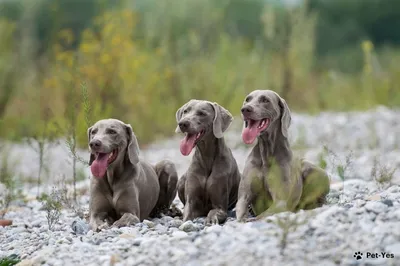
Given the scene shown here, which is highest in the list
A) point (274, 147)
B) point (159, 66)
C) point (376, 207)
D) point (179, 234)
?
point (159, 66)

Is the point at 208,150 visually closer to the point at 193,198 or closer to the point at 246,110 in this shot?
the point at 193,198

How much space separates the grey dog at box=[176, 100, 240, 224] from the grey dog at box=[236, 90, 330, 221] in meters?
0.29

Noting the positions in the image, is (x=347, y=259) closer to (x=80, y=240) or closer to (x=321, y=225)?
(x=321, y=225)

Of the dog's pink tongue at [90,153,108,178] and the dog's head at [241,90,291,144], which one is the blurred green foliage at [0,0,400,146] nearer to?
the dog's pink tongue at [90,153,108,178]

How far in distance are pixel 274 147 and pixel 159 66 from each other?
9.08 metres

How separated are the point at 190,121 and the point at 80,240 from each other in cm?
140

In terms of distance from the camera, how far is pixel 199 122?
654 cm

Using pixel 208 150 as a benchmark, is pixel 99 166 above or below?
below

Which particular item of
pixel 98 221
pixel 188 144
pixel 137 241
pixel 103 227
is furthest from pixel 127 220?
pixel 137 241

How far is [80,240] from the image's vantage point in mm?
5836

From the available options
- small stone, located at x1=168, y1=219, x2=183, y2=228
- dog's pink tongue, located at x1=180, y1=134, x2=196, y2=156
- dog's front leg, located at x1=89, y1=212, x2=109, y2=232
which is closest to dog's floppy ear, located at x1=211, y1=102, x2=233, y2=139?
dog's pink tongue, located at x1=180, y1=134, x2=196, y2=156

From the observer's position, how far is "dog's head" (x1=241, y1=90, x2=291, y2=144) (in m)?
6.24

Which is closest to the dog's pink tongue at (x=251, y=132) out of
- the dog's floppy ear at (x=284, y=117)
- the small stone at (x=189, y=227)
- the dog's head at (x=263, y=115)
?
the dog's head at (x=263, y=115)

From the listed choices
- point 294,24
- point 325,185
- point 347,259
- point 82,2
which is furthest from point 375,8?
point 347,259
